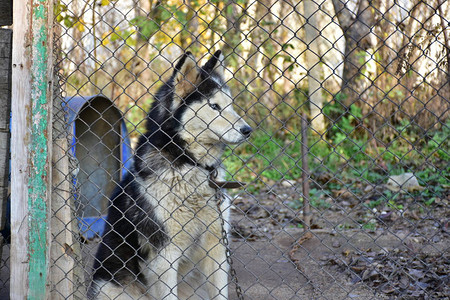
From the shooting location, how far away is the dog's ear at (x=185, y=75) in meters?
2.84

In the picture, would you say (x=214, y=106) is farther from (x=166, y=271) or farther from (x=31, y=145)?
(x=31, y=145)

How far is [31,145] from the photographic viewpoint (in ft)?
7.74

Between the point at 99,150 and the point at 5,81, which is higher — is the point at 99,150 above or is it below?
below

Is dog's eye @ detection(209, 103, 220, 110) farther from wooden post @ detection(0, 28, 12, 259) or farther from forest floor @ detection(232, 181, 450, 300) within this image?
wooden post @ detection(0, 28, 12, 259)

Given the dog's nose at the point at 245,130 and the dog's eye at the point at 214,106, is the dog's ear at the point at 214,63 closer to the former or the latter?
the dog's eye at the point at 214,106

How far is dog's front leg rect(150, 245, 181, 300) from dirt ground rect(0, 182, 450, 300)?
1.59 feet

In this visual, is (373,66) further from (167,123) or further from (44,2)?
(44,2)

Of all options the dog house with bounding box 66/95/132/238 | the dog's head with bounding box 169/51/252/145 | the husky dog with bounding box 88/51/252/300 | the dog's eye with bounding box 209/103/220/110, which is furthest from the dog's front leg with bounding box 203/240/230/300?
the dog house with bounding box 66/95/132/238

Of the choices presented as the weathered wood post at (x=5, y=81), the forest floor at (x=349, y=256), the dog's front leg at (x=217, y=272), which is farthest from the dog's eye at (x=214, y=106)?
the weathered wood post at (x=5, y=81)

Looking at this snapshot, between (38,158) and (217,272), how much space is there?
1475mm

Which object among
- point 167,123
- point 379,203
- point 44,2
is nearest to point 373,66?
point 379,203

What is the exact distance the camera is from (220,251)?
128 inches

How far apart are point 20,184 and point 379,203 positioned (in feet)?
14.2

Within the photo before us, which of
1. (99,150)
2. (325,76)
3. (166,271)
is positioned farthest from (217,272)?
(325,76)
